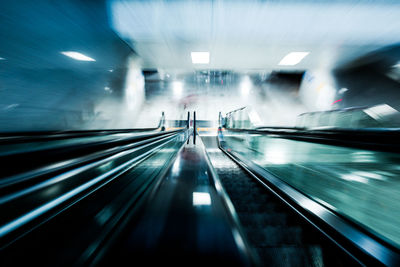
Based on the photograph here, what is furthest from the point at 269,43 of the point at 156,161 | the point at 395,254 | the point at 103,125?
the point at 103,125

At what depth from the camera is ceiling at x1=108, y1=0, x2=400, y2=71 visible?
4.11 meters

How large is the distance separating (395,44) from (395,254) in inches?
388

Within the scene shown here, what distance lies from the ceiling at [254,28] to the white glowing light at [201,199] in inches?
194

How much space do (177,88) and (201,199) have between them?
1063 cm

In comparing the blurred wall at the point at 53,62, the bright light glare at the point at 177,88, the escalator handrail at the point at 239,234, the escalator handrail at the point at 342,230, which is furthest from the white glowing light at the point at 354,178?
the bright light glare at the point at 177,88

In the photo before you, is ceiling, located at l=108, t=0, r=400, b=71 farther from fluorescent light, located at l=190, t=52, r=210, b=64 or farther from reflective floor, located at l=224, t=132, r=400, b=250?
reflective floor, located at l=224, t=132, r=400, b=250

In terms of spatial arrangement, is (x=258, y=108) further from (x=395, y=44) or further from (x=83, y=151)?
(x=83, y=151)

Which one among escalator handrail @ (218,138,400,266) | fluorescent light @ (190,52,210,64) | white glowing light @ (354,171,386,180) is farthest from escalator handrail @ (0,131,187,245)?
fluorescent light @ (190,52,210,64)

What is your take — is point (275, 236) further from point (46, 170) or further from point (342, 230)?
point (46, 170)

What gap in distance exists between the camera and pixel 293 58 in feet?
24.0

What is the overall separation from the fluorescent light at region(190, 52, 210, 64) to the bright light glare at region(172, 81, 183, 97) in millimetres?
3174

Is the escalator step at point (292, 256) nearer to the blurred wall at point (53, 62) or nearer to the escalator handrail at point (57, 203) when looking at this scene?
the escalator handrail at point (57, 203)

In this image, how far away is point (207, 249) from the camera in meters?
0.91

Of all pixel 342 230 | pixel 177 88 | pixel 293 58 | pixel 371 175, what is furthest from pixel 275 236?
pixel 177 88
